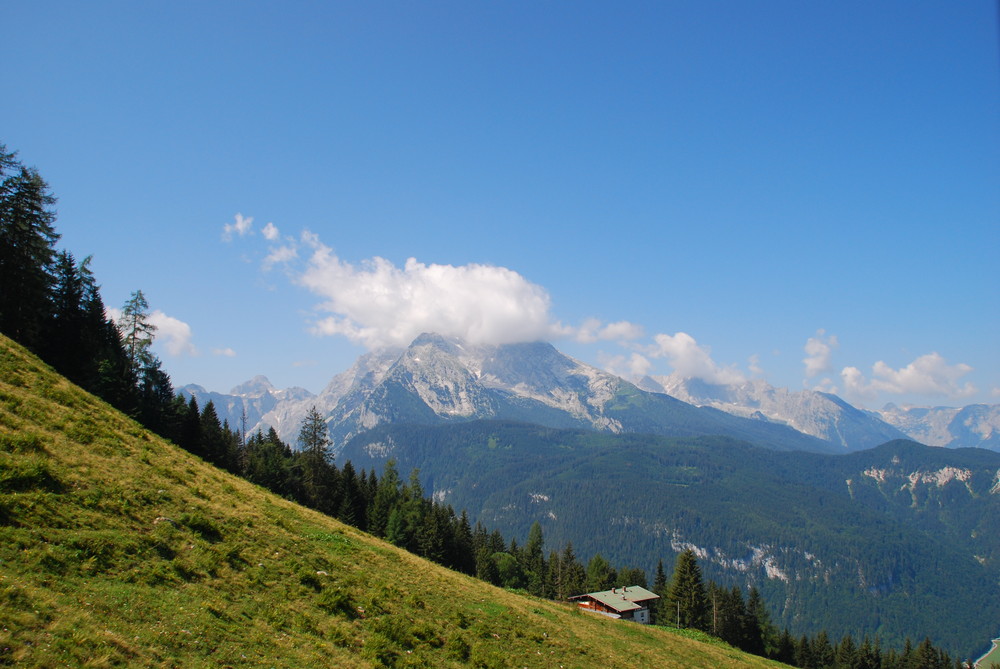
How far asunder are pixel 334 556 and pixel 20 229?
42579mm

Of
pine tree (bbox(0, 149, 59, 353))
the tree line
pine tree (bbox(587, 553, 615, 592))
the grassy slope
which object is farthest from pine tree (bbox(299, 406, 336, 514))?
pine tree (bbox(587, 553, 615, 592))

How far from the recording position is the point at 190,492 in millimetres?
25219

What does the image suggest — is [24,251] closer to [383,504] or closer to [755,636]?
[383,504]

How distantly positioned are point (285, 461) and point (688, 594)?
74692 millimetres

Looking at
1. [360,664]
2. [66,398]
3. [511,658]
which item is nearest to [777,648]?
[511,658]

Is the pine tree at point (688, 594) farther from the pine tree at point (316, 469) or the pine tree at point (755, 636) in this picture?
the pine tree at point (316, 469)

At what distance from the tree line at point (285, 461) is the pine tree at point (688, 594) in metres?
0.18

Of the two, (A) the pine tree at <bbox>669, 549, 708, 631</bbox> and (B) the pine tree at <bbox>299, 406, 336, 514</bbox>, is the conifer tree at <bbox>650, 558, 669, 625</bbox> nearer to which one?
(A) the pine tree at <bbox>669, 549, 708, 631</bbox>

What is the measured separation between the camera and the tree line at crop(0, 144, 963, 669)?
46.3m

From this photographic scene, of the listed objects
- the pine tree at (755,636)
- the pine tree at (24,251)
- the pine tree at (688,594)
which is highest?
the pine tree at (24,251)

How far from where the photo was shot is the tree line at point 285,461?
152 ft

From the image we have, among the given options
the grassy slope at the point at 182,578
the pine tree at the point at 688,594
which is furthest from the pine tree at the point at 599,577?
the grassy slope at the point at 182,578

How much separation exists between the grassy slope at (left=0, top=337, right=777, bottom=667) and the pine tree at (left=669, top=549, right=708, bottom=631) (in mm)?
68689

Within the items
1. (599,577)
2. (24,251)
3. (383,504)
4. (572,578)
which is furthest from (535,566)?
(24,251)
